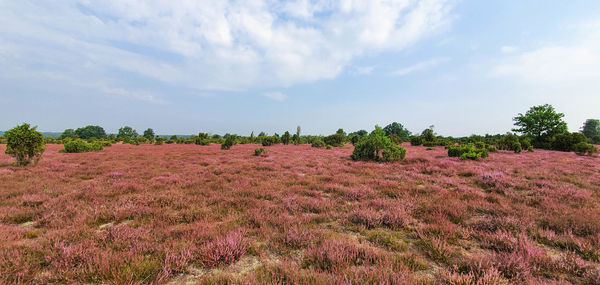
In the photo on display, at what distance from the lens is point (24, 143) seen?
1331 centimetres

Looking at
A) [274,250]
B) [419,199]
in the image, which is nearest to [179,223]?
[274,250]

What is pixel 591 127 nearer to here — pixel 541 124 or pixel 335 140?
pixel 541 124

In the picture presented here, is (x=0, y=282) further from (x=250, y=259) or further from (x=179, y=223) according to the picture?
(x=250, y=259)

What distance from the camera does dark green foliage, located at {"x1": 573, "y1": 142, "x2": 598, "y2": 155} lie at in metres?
24.1

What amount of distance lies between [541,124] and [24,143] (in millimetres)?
66510

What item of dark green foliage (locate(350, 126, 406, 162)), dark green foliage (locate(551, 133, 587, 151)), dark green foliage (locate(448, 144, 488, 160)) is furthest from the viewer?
dark green foliage (locate(551, 133, 587, 151))

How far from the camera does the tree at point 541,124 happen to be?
115ft

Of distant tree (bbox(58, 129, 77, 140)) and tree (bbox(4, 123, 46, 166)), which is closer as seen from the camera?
tree (bbox(4, 123, 46, 166))

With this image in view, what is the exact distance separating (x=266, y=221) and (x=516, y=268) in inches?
181

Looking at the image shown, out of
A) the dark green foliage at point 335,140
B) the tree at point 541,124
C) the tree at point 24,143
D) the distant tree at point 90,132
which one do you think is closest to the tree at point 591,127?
the tree at point 541,124

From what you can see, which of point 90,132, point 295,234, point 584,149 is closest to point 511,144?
point 584,149

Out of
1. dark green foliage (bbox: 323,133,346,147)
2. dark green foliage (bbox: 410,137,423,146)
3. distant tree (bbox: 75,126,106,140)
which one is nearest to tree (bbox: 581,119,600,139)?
dark green foliage (bbox: 410,137,423,146)

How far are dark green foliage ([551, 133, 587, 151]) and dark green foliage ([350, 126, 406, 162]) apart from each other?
104ft

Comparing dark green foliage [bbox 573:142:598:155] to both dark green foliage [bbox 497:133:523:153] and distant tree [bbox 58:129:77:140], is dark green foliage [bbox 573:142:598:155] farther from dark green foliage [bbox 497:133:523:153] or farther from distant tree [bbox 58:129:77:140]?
distant tree [bbox 58:129:77:140]
